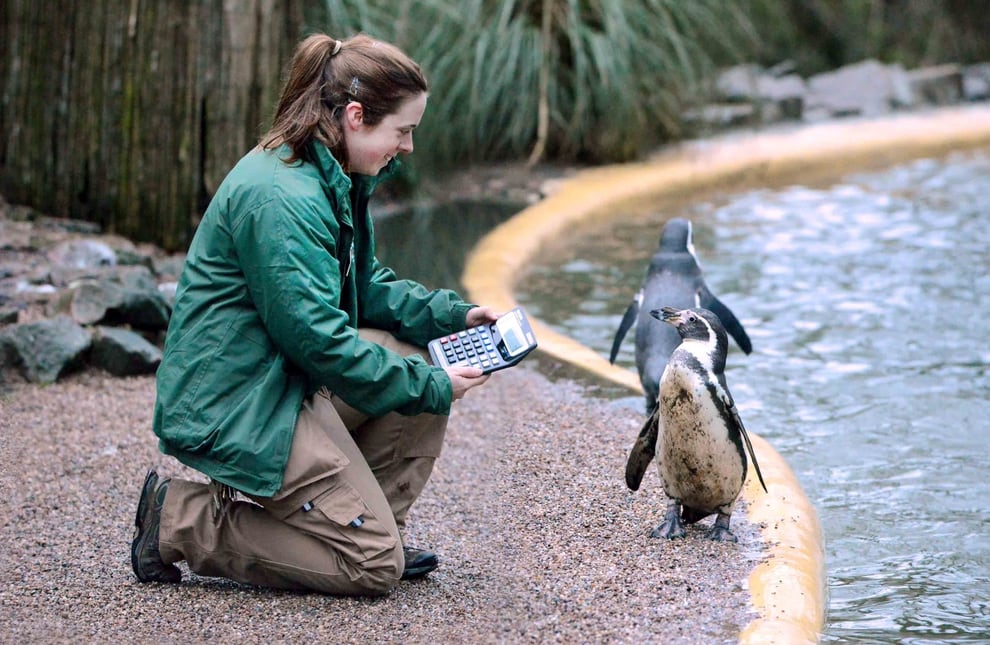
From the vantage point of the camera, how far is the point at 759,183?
352 inches

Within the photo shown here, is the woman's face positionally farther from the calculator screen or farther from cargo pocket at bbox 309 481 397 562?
cargo pocket at bbox 309 481 397 562

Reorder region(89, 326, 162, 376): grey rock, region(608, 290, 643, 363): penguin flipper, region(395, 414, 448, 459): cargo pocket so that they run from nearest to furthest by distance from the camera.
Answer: region(395, 414, 448, 459): cargo pocket < region(608, 290, 643, 363): penguin flipper < region(89, 326, 162, 376): grey rock

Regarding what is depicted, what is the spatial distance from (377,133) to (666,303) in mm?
1757

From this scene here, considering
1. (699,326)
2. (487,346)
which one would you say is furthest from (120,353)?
(699,326)

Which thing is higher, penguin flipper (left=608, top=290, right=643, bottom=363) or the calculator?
the calculator

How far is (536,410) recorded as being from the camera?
13.8ft

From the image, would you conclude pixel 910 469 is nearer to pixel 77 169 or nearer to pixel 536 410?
pixel 536 410

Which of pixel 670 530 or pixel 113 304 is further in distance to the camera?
pixel 113 304

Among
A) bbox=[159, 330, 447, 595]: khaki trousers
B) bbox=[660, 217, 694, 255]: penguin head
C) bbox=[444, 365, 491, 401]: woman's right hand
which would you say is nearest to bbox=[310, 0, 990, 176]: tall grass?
bbox=[660, 217, 694, 255]: penguin head

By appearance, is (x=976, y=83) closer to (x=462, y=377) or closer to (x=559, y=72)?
(x=559, y=72)

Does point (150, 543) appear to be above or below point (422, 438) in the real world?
below

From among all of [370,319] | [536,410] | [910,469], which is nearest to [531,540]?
[370,319]

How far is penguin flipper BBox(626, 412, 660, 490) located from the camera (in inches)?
128

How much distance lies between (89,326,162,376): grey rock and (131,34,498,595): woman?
1752 mm
